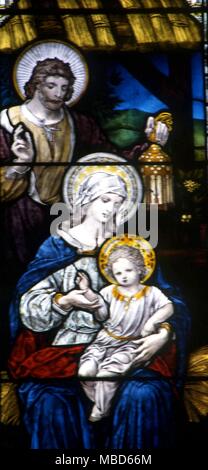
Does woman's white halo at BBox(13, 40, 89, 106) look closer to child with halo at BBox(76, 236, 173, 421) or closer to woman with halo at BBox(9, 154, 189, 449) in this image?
woman with halo at BBox(9, 154, 189, 449)

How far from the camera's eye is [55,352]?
313 inches

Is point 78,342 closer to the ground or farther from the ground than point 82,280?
closer to the ground

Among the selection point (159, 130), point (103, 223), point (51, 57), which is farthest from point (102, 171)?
point (51, 57)

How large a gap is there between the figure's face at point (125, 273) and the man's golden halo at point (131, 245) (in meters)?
0.05

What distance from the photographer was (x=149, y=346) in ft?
26.0

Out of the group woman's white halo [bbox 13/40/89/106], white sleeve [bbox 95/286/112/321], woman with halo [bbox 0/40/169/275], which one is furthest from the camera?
woman's white halo [bbox 13/40/89/106]

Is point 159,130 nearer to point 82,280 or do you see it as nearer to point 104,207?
point 104,207

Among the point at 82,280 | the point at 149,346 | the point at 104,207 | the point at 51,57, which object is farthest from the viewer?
the point at 51,57

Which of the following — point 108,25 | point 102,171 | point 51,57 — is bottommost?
point 102,171

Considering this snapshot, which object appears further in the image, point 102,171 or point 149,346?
point 102,171

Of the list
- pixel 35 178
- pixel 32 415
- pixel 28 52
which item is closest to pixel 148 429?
pixel 32 415

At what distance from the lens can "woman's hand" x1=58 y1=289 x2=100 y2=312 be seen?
7.98 metres

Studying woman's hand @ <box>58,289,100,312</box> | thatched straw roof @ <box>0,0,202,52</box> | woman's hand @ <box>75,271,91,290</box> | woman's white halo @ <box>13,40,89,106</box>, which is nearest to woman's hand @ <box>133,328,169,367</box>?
woman's hand @ <box>58,289,100,312</box>

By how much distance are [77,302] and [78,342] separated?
311mm
